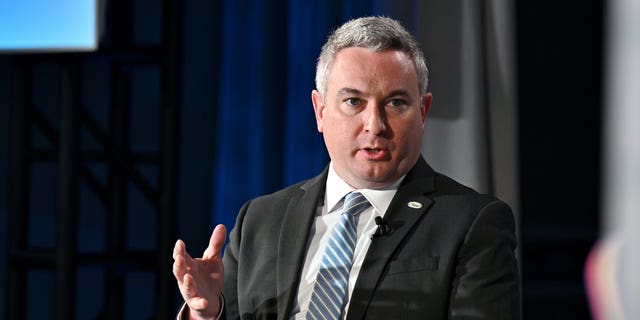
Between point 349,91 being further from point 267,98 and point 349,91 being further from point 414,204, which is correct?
point 267,98

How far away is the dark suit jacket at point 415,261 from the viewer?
1.31 meters

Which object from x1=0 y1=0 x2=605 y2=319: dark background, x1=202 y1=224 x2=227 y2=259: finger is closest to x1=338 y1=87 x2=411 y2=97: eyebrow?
x1=202 y1=224 x2=227 y2=259: finger

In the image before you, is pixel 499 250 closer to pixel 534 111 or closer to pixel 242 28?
pixel 242 28

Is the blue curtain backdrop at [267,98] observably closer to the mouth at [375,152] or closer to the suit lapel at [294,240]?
the suit lapel at [294,240]

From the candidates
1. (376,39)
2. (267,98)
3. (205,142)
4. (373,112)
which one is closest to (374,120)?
(373,112)

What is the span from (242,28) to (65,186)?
36.0 inches

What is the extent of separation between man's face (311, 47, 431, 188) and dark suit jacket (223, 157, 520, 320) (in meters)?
0.09

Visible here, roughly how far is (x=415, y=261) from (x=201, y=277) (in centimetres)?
A: 37

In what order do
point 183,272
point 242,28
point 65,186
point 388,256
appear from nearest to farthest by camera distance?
1. point 183,272
2. point 388,256
3. point 65,186
4. point 242,28

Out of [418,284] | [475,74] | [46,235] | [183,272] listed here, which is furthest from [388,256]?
[46,235]

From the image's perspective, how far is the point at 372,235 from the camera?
1388 millimetres

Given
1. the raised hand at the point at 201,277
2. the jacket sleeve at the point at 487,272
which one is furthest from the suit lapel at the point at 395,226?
the raised hand at the point at 201,277

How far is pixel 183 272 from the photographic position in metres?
1.24

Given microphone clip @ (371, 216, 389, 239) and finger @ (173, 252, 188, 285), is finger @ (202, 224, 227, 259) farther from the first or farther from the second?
microphone clip @ (371, 216, 389, 239)
